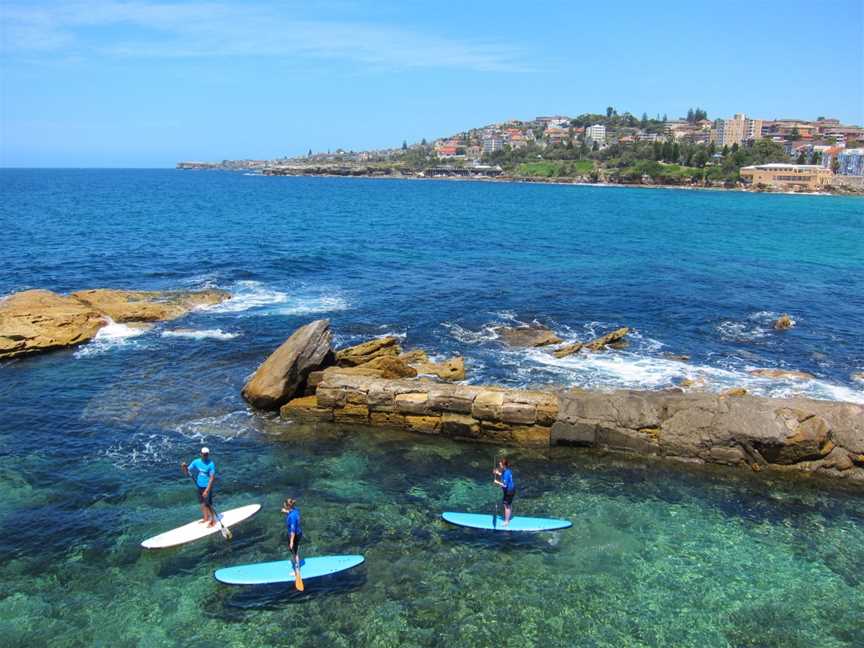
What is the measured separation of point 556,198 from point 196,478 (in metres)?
150

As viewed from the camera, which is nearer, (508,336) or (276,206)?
(508,336)

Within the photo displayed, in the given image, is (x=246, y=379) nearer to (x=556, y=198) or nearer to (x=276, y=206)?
(x=276, y=206)

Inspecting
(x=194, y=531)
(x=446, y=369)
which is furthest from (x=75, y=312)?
(x=194, y=531)

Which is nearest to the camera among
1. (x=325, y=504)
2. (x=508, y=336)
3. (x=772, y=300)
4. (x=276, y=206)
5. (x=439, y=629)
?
(x=439, y=629)

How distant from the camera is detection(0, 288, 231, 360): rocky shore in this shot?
32031 millimetres

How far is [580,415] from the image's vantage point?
22.6m

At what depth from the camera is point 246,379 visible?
94.7 ft

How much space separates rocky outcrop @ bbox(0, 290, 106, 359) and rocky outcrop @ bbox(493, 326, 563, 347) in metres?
22.9

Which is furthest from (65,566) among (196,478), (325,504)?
(325,504)

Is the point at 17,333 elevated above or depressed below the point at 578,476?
above

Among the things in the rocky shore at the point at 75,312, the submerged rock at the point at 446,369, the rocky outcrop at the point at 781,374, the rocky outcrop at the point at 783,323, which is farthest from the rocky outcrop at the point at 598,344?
the rocky shore at the point at 75,312

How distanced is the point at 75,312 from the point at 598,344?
29026mm

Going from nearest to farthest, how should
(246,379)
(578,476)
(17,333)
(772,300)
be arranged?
(578,476), (246,379), (17,333), (772,300)

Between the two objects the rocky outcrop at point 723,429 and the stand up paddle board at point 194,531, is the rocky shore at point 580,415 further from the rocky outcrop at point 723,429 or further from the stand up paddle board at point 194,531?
the stand up paddle board at point 194,531
